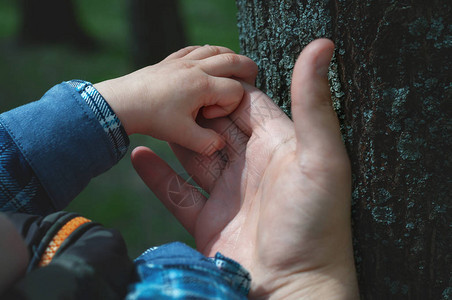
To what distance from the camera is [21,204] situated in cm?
125

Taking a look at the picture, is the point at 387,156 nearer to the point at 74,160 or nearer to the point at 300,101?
the point at 300,101

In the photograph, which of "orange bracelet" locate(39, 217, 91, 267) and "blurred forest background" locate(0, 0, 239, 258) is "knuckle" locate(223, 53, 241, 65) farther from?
"blurred forest background" locate(0, 0, 239, 258)

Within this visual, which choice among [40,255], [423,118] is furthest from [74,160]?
[423,118]

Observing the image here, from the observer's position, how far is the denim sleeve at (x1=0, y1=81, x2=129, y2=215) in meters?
1.24

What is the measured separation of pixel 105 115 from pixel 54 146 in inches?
6.2

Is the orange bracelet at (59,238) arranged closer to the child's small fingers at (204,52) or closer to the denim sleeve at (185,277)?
the denim sleeve at (185,277)

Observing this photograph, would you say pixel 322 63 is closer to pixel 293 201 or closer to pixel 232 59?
pixel 293 201

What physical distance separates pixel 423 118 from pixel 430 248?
323mm

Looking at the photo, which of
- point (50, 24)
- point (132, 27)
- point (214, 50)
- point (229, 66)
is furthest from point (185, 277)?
point (50, 24)

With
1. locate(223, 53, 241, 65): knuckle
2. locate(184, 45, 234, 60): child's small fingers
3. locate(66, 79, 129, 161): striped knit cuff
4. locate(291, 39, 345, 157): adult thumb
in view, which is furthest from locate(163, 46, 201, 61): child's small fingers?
locate(291, 39, 345, 157): adult thumb

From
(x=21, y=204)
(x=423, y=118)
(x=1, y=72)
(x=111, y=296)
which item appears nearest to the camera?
(x=111, y=296)

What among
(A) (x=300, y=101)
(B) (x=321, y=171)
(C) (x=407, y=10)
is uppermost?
(C) (x=407, y=10)

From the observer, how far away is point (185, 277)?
3.02 feet

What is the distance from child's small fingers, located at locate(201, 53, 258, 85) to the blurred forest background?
1.98 m
